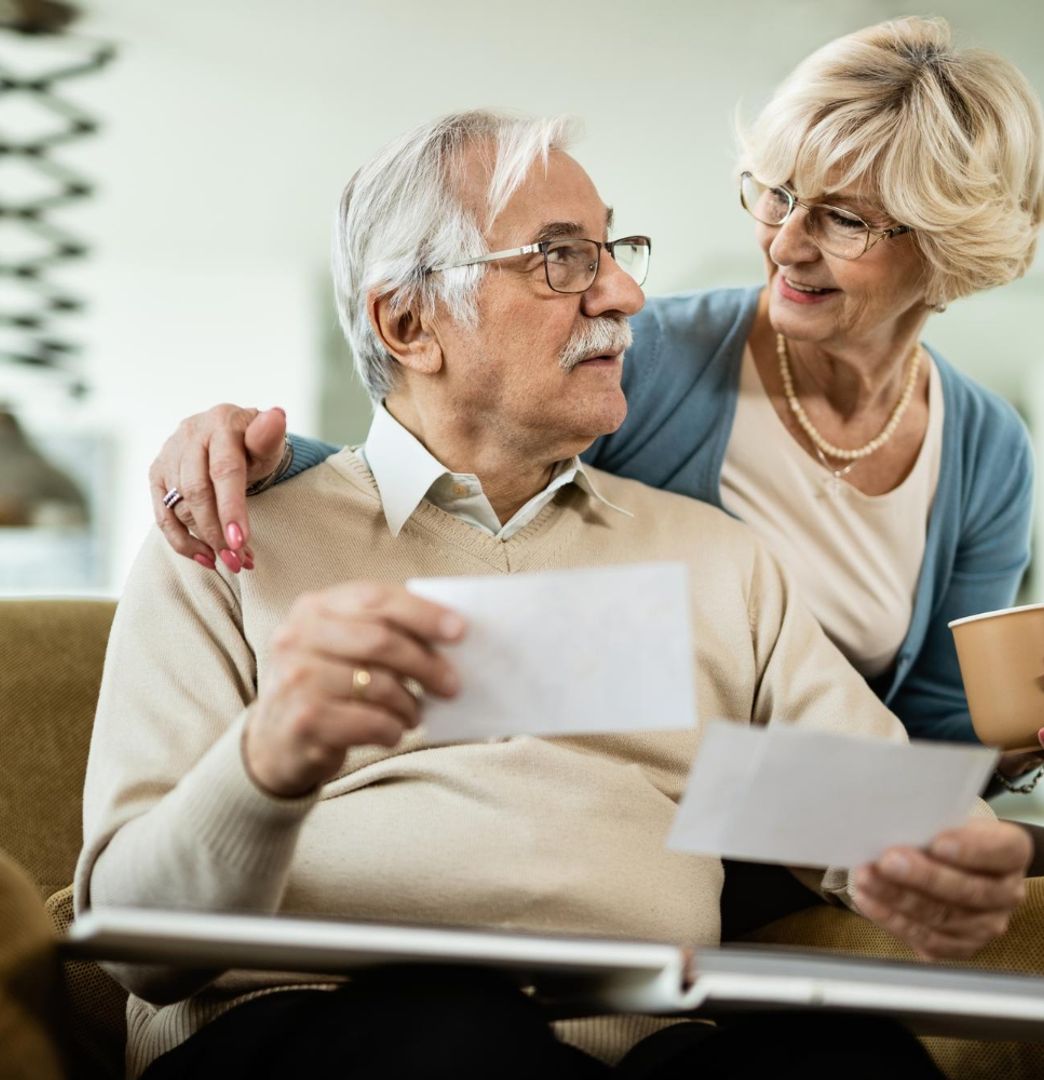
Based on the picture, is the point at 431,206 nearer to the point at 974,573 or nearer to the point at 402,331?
the point at 402,331

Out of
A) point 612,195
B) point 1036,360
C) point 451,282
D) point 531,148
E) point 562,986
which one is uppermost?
point 531,148

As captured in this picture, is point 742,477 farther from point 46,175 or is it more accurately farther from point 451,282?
point 46,175

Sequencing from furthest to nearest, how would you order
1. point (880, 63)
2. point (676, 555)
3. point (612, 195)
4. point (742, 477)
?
1. point (612, 195)
2. point (742, 477)
3. point (880, 63)
4. point (676, 555)

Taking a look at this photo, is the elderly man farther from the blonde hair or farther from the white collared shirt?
the blonde hair

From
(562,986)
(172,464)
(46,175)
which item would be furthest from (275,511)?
(46,175)

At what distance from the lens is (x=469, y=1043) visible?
2.75 feet

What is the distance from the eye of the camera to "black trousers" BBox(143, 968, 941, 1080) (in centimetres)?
84

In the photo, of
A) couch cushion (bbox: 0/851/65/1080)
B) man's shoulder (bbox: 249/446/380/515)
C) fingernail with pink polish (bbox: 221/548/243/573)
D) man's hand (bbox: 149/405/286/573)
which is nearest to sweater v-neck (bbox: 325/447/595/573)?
man's shoulder (bbox: 249/446/380/515)

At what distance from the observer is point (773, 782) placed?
0.85 m

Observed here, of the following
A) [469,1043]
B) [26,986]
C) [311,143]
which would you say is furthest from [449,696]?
[311,143]

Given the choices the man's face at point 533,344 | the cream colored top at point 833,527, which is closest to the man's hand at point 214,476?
the man's face at point 533,344

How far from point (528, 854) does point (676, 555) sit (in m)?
0.44

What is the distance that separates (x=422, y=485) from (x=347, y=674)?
55cm

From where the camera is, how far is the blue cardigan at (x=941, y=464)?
5.62 feet
